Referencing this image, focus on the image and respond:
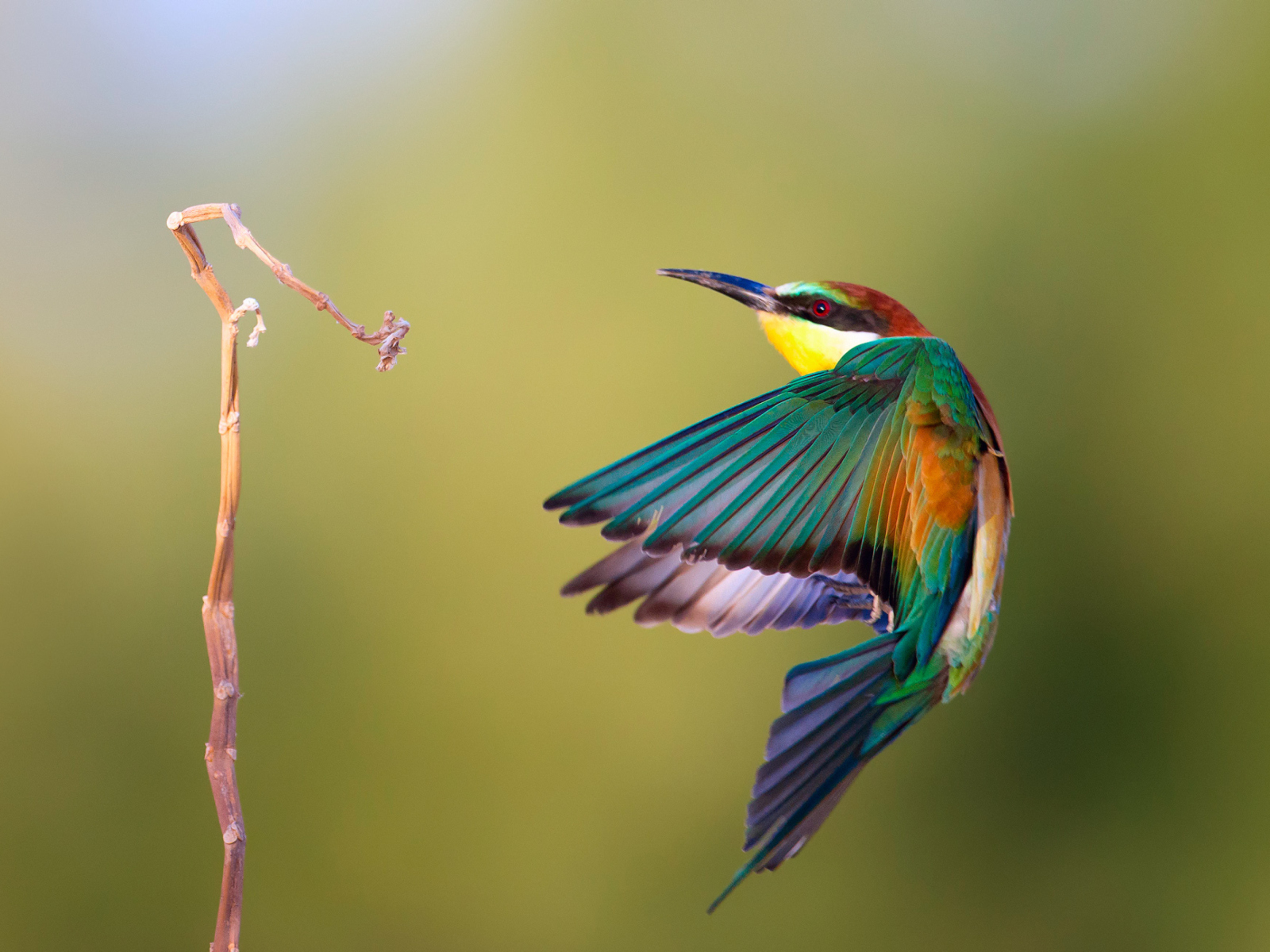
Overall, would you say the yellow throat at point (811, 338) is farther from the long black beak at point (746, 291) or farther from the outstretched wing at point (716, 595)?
the outstretched wing at point (716, 595)

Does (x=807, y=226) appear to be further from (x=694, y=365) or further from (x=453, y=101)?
(x=453, y=101)

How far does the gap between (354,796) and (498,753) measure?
17cm

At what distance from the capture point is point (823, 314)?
0.45m

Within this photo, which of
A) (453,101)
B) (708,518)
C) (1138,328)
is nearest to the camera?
(708,518)

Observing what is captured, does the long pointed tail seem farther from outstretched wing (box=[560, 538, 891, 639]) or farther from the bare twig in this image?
the bare twig

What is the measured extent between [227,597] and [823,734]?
22cm

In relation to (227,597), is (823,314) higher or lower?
higher

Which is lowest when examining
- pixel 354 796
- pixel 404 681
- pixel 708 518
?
pixel 354 796

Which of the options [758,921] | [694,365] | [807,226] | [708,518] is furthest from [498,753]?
[708,518]

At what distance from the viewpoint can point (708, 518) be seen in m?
0.31

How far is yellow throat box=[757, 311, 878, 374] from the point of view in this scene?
1.48 feet

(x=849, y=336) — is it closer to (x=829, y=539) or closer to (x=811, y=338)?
(x=811, y=338)

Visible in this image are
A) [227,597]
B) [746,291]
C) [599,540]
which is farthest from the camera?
[599,540]

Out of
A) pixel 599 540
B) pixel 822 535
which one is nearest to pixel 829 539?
pixel 822 535
